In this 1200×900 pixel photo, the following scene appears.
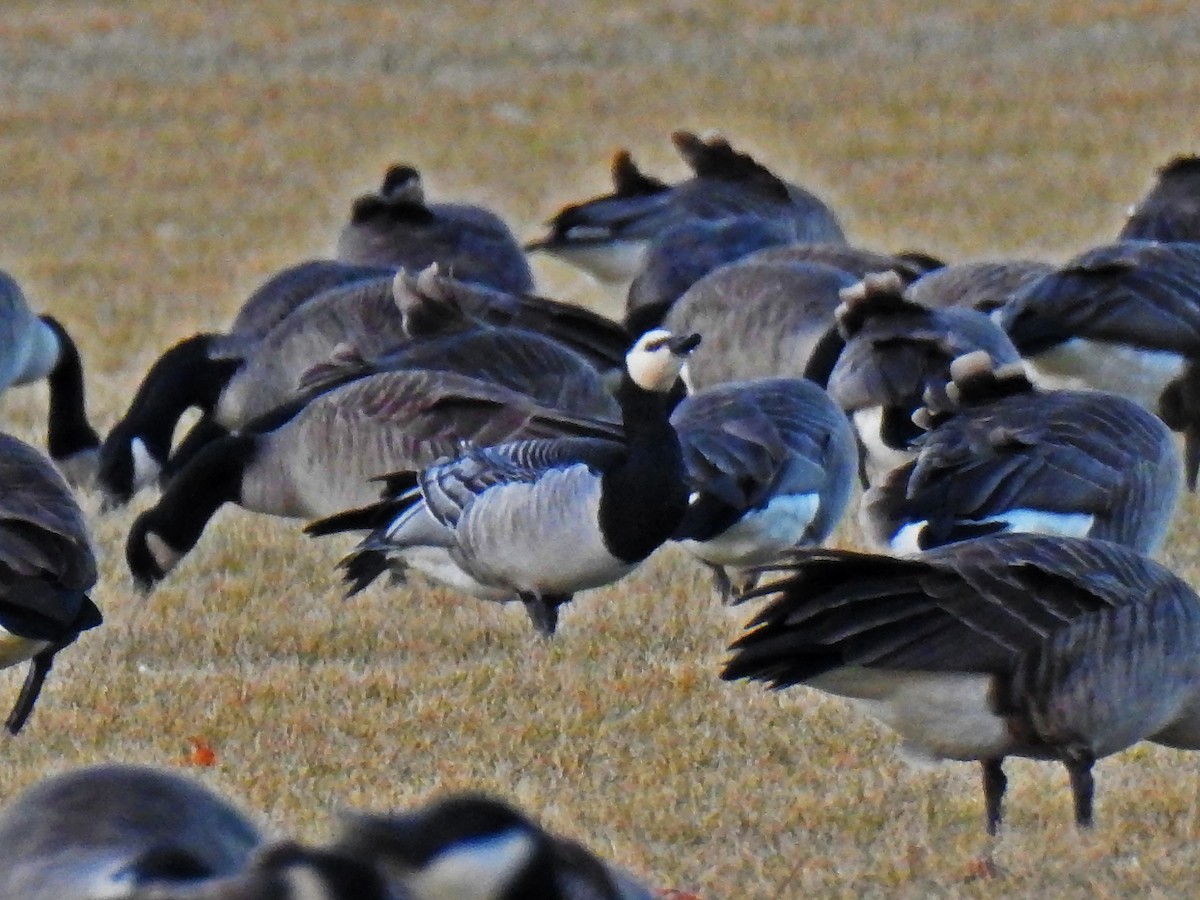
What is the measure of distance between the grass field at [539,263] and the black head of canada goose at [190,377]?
183 millimetres

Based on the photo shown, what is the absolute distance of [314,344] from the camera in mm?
9328

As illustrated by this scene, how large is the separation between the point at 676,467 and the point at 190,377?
3.69 metres

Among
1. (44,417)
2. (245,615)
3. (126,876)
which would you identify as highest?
(126,876)

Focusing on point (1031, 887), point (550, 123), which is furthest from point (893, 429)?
point (550, 123)

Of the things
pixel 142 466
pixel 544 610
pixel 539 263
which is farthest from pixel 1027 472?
pixel 539 263

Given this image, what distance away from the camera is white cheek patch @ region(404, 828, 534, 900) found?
2.25 m

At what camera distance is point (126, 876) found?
2826 millimetres

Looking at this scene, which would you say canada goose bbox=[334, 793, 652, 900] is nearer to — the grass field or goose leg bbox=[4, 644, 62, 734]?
the grass field

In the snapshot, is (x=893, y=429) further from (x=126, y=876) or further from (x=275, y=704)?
(x=126, y=876)

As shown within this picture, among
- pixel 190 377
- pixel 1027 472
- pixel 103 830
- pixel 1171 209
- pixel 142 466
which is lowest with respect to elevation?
pixel 142 466

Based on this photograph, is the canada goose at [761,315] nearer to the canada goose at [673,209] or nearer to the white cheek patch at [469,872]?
the canada goose at [673,209]

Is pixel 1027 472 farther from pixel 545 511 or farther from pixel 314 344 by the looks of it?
pixel 314 344

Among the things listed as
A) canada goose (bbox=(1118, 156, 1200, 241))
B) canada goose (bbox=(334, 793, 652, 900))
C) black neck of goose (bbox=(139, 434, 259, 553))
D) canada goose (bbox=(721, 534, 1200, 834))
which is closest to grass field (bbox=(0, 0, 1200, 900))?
black neck of goose (bbox=(139, 434, 259, 553))

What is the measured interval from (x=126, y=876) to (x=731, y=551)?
4.59 metres
